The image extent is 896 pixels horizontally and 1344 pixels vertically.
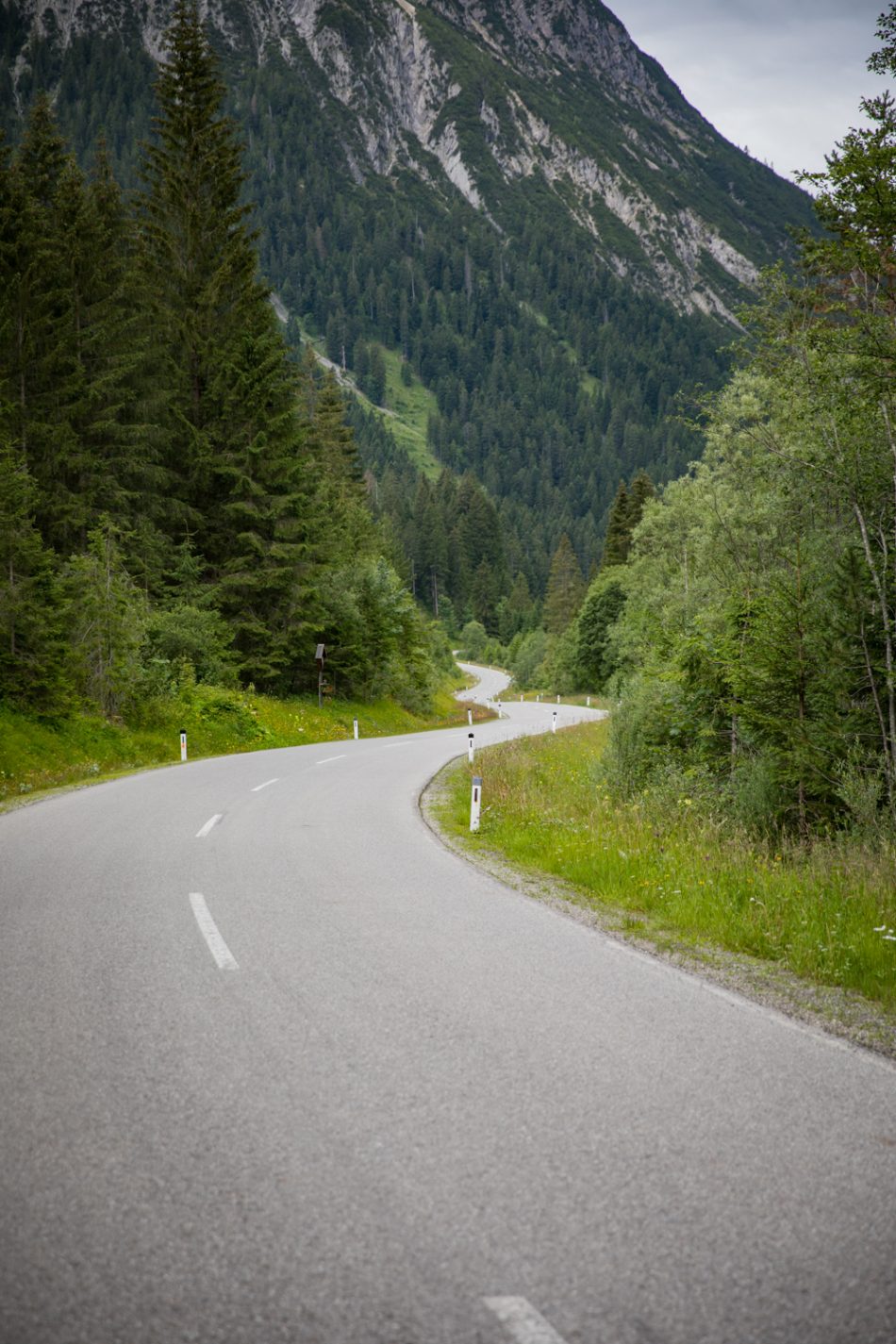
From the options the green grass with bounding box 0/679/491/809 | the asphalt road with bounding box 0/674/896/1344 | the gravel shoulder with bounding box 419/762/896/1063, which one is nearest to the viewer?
the asphalt road with bounding box 0/674/896/1344

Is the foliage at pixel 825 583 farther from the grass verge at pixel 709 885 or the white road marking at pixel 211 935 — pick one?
the white road marking at pixel 211 935

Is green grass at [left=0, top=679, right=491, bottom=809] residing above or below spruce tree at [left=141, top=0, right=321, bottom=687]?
below

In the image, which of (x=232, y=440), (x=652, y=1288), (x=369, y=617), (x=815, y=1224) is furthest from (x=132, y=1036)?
(x=369, y=617)

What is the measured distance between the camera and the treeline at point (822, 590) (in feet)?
32.3

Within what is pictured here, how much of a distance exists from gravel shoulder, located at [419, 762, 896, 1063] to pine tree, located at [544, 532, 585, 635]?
67.8 meters

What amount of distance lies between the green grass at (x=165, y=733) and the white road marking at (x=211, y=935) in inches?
344

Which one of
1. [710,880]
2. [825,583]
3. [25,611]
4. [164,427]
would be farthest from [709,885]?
[164,427]

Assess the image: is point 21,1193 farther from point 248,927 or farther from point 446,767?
point 446,767

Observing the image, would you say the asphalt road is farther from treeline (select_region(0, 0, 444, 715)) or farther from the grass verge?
treeline (select_region(0, 0, 444, 715))

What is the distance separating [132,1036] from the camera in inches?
170

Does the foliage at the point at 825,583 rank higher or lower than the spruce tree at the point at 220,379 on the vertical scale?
lower

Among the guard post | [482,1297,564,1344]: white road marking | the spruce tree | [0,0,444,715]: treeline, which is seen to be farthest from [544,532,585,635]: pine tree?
[482,1297,564,1344]: white road marking

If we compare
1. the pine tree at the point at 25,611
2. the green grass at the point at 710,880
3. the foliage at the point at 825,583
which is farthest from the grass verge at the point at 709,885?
the pine tree at the point at 25,611

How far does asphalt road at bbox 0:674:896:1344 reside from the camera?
236 cm
